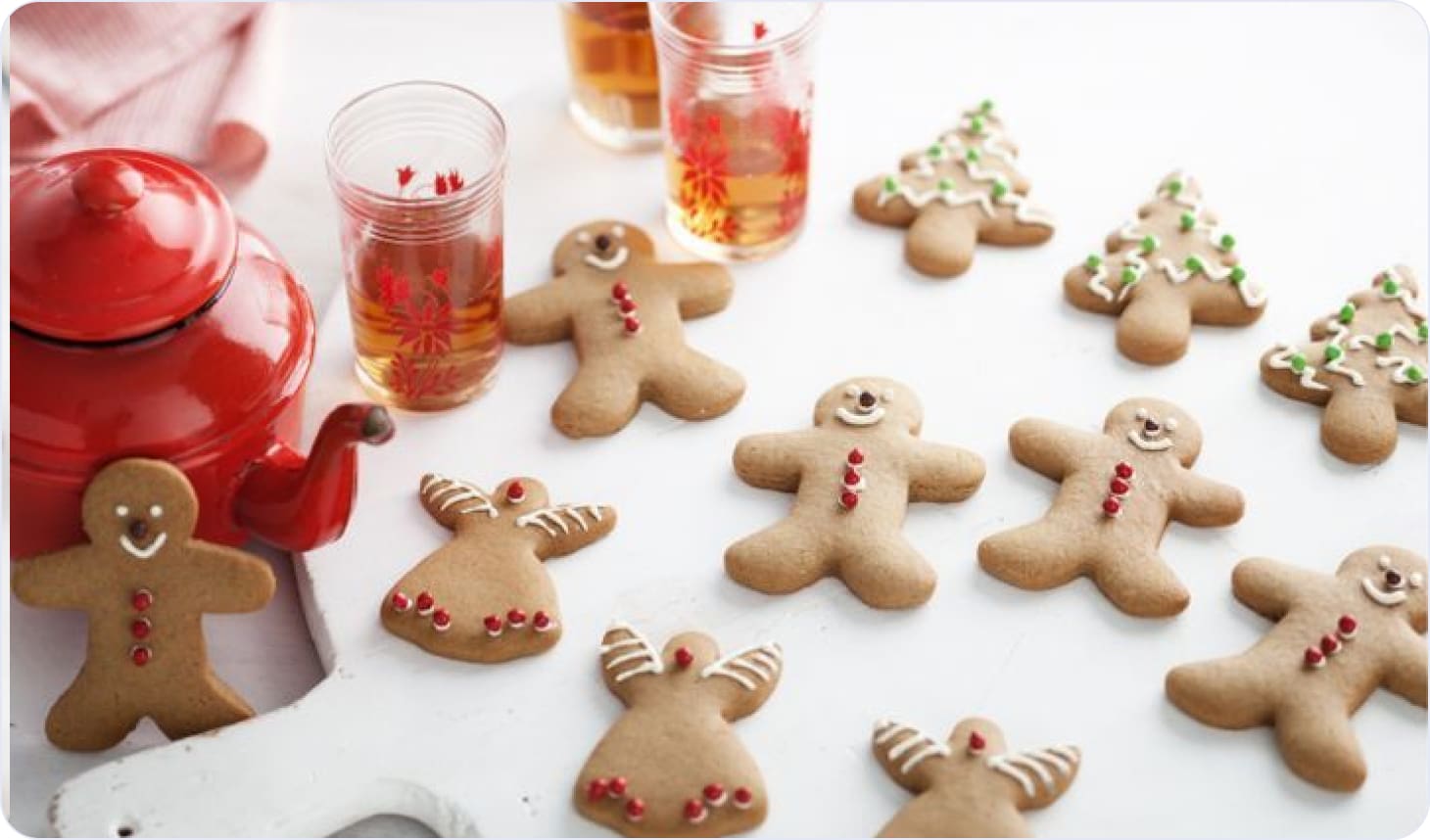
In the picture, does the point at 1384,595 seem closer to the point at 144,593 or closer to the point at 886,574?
the point at 886,574

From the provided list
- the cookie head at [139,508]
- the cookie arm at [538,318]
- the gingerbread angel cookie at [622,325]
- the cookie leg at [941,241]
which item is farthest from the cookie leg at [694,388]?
the cookie head at [139,508]

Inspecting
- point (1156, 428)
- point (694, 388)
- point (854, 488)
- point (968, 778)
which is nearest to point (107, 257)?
point (694, 388)

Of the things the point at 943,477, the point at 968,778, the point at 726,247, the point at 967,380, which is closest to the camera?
the point at 968,778

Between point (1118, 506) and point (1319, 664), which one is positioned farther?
point (1118, 506)

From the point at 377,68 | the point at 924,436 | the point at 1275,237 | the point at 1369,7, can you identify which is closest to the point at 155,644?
the point at 924,436

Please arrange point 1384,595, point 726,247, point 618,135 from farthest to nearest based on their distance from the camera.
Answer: point 618,135 < point 726,247 < point 1384,595

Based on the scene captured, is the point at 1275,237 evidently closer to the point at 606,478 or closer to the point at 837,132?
the point at 837,132
